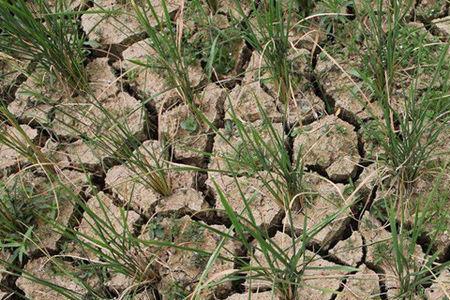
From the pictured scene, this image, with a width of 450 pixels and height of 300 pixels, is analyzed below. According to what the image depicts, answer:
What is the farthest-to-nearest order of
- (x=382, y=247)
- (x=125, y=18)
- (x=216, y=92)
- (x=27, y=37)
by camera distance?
(x=125, y=18) → (x=216, y=92) → (x=27, y=37) → (x=382, y=247)

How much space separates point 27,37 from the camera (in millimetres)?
2662

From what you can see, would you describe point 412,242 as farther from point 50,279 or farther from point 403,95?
point 50,279

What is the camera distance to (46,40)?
2.69m

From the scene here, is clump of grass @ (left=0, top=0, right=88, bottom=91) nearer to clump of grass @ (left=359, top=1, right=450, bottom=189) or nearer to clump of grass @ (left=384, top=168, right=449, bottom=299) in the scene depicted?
clump of grass @ (left=359, top=1, right=450, bottom=189)

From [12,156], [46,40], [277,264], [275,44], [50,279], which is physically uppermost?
[46,40]

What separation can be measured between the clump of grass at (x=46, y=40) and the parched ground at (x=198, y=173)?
3.3 inches

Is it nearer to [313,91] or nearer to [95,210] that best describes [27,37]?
→ [95,210]

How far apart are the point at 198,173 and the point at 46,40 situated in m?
0.67

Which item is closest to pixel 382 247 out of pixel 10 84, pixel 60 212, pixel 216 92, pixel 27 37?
pixel 216 92

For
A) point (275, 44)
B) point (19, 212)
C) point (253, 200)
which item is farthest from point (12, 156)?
point (275, 44)

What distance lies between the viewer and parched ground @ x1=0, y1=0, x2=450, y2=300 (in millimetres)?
2428

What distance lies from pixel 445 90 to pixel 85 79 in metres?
A: 1.27

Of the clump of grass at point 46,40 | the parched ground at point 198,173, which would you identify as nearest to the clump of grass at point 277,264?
the parched ground at point 198,173

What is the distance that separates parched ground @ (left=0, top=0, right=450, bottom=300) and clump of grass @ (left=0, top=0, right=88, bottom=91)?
0.27 ft
